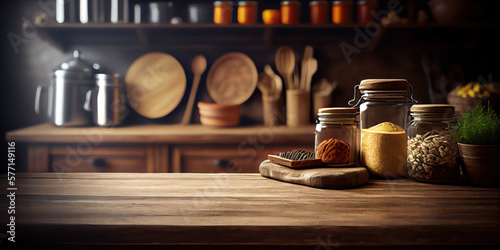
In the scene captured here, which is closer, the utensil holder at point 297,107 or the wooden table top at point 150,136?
the wooden table top at point 150,136

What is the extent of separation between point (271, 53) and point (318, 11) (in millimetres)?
427

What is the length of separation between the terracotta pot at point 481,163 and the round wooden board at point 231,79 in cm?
160

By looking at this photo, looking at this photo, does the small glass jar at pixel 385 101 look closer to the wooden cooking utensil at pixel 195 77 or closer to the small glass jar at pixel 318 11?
the small glass jar at pixel 318 11

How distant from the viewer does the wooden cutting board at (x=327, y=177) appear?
86 centimetres

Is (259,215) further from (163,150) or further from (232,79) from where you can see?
(232,79)

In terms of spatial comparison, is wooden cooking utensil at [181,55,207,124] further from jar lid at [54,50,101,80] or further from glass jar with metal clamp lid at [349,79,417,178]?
glass jar with metal clamp lid at [349,79,417,178]

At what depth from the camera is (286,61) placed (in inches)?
92.9

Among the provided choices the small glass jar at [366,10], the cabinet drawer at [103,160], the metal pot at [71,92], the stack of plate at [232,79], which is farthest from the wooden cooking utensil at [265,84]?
the metal pot at [71,92]

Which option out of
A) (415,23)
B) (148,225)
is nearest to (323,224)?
(148,225)

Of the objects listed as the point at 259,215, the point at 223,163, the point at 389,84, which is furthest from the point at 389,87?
the point at 223,163

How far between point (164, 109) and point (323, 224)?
188 cm

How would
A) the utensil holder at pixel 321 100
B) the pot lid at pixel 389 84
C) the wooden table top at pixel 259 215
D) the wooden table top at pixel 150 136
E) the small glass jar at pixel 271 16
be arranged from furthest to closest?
the utensil holder at pixel 321 100 → the small glass jar at pixel 271 16 → the wooden table top at pixel 150 136 → the pot lid at pixel 389 84 → the wooden table top at pixel 259 215

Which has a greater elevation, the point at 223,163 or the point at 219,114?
the point at 219,114

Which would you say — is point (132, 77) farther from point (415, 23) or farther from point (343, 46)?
point (415, 23)
